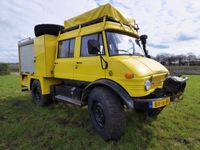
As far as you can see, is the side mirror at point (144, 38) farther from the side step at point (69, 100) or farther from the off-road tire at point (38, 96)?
the off-road tire at point (38, 96)

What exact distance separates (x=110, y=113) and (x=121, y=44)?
1.62m

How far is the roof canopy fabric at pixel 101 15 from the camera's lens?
12.9 ft

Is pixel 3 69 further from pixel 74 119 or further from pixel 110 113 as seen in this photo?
pixel 110 113

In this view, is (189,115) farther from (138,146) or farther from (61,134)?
(61,134)

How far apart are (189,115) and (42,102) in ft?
15.6

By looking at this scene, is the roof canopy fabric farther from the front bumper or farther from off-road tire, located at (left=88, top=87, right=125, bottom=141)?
the front bumper

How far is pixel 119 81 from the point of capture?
338 cm

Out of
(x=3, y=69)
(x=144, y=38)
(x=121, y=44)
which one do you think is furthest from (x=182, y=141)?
(x=3, y=69)

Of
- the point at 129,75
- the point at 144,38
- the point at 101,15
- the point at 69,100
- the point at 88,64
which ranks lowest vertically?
the point at 69,100

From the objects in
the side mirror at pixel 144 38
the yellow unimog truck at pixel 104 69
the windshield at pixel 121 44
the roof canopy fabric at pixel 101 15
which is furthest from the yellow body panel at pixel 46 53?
the side mirror at pixel 144 38

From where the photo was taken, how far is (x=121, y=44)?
3.92 metres

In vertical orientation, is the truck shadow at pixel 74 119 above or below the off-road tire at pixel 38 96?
below

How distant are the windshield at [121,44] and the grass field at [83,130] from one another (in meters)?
1.78

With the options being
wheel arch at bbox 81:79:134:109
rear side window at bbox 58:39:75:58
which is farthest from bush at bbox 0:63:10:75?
wheel arch at bbox 81:79:134:109
